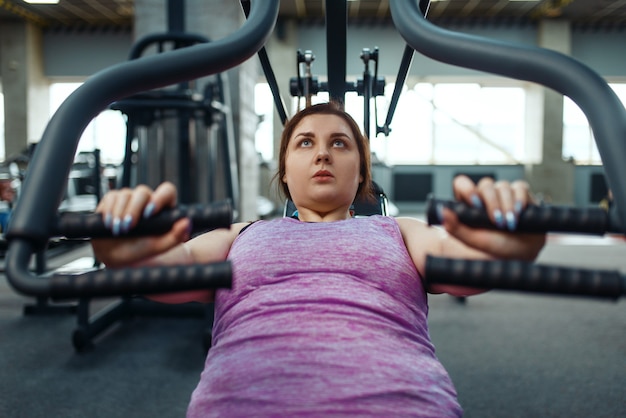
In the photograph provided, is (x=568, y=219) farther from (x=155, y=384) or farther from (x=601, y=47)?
(x=601, y=47)

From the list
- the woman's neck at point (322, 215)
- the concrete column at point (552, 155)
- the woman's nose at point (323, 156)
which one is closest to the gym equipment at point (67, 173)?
the woman's nose at point (323, 156)

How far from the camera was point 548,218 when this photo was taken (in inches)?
18.1

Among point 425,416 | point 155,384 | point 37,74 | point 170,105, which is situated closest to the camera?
point 425,416

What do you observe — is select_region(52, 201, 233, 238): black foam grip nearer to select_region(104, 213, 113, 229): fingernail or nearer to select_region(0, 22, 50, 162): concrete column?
select_region(104, 213, 113, 229): fingernail

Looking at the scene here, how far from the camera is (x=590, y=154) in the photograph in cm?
946

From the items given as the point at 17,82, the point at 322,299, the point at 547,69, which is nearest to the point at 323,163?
the point at 322,299

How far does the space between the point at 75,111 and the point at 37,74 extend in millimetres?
9669

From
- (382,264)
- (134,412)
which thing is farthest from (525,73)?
(134,412)

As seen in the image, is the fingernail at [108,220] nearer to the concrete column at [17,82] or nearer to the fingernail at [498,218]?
the fingernail at [498,218]

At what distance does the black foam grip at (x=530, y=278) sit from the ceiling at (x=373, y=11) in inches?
307

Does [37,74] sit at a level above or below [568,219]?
above

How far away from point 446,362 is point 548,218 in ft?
5.97

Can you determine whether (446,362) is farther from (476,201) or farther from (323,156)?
(476,201)

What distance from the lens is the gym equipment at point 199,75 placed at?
1.52 feet
